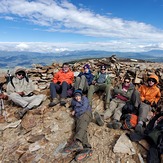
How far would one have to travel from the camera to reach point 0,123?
8758 mm

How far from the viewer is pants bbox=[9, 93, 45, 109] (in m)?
9.13

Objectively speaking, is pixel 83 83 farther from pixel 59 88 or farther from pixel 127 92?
pixel 127 92

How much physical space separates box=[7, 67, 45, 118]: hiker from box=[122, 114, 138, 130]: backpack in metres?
4.50

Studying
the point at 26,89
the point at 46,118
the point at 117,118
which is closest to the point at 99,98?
the point at 117,118

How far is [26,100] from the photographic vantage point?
938cm

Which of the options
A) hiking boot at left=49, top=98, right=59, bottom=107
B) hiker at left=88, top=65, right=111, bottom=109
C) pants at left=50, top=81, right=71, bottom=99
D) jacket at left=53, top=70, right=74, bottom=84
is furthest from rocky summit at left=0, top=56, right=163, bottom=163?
jacket at left=53, top=70, right=74, bottom=84

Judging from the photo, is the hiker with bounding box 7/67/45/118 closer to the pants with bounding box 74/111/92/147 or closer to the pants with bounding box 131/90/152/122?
the pants with bounding box 74/111/92/147

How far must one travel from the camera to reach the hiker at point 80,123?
6270 mm

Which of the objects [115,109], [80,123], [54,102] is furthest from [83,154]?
[54,102]

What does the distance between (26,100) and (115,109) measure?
14.7ft

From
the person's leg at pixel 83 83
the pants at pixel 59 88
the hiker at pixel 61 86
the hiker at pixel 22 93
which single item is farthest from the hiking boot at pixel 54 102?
the person's leg at pixel 83 83

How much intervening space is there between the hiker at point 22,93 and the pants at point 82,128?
3.03 metres

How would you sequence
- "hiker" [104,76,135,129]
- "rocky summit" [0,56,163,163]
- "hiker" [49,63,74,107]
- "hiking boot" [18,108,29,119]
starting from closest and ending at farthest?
"rocky summit" [0,56,163,163]
"hiker" [104,76,135,129]
"hiking boot" [18,108,29,119]
"hiker" [49,63,74,107]

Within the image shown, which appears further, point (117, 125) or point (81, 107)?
point (81, 107)
